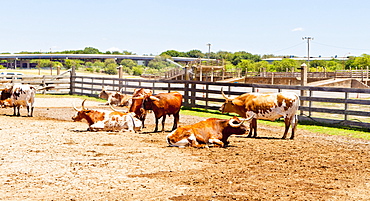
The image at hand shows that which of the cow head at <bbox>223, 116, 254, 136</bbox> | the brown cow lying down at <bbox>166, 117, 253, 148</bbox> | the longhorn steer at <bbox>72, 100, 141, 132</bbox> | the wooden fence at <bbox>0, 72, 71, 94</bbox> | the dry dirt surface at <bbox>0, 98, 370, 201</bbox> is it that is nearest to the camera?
the dry dirt surface at <bbox>0, 98, 370, 201</bbox>

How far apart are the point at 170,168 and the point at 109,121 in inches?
203

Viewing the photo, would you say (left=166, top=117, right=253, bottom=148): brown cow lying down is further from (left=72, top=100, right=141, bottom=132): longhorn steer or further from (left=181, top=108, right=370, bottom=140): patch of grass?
(left=181, top=108, right=370, bottom=140): patch of grass

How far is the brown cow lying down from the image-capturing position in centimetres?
1029

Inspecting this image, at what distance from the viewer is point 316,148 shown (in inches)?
425

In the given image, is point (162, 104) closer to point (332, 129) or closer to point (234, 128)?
point (234, 128)

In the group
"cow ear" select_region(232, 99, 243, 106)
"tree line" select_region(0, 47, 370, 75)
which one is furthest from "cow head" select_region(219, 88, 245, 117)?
"tree line" select_region(0, 47, 370, 75)

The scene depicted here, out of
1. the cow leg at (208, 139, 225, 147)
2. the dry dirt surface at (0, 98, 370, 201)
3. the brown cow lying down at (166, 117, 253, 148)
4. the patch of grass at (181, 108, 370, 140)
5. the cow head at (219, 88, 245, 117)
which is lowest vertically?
the patch of grass at (181, 108, 370, 140)

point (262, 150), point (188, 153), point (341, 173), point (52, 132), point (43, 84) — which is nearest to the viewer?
point (341, 173)

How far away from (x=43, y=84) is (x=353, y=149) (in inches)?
959

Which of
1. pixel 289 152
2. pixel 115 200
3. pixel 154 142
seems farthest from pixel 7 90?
pixel 115 200

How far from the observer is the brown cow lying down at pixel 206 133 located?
10289 mm

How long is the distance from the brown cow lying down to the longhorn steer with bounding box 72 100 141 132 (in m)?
2.76

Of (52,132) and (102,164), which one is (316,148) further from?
(52,132)

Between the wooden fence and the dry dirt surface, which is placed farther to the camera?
the wooden fence
